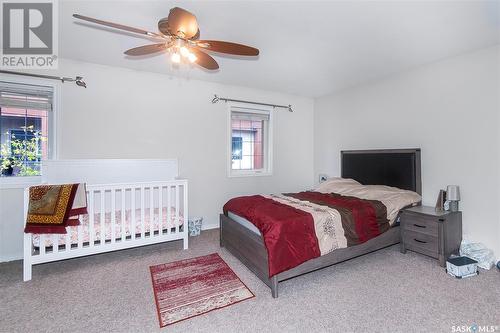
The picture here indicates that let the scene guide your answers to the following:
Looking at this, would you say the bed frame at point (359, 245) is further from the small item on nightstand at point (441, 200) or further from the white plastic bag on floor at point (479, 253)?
the white plastic bag on floor at point (479, 253)

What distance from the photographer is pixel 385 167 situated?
3.67m

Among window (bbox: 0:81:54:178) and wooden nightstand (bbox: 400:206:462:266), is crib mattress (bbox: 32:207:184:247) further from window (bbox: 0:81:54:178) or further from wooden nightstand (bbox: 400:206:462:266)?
wooden nightstand (bbox: 400:206:462:266)

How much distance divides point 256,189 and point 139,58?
285 cm

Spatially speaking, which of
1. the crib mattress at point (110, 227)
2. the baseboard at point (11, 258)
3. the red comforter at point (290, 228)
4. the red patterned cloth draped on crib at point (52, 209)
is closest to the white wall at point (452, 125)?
the red comforter at point (290, 228)

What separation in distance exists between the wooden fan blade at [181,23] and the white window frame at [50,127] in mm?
2272

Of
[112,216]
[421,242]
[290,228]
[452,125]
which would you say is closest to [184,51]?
[290,228]

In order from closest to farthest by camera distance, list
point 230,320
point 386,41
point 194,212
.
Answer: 1. point 230,320
2. point 386,41
3. point 194,212

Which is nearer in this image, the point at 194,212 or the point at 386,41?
the point at 386,41

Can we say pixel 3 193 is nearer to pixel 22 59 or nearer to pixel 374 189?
pixel 22 59

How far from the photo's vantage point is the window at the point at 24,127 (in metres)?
2.92

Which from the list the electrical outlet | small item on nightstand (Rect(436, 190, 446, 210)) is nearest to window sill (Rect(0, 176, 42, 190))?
the electrical outlet

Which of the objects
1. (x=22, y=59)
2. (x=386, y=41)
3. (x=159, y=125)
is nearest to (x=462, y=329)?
(x=386, y=41)

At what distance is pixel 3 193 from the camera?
2861 millimetres

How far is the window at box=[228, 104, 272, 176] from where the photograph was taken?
4.40 m
